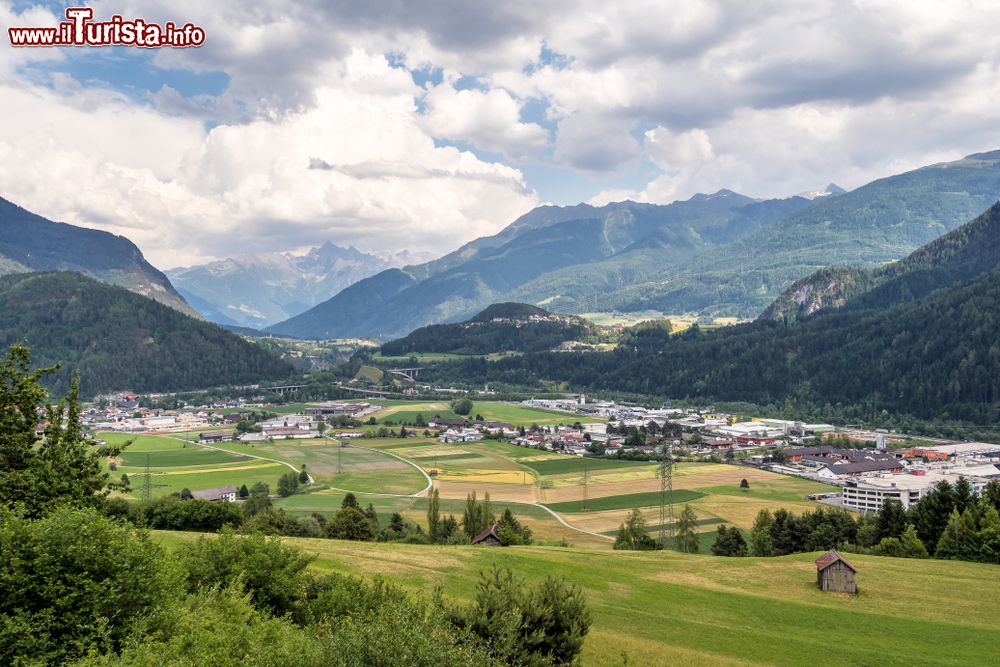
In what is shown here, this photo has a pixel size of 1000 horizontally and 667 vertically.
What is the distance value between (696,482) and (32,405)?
9799 centimetres

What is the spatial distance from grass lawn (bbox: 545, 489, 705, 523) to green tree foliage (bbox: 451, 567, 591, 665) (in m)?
70.3

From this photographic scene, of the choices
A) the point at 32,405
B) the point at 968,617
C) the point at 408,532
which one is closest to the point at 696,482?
the point at 408,532

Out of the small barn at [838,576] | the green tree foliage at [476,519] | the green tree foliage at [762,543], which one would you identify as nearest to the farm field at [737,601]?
the small barn at [838,576]

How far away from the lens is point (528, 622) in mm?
25047

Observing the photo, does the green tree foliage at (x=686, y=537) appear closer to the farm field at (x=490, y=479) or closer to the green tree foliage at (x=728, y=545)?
the green tree foliage at (x=728, y=545)

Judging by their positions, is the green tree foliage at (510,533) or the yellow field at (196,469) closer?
the green tree foliage at (510,533)

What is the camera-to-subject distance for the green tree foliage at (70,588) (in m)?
21.8

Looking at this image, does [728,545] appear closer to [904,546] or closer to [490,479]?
[904,546]

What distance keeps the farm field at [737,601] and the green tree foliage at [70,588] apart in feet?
47.7

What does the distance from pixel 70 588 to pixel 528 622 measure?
14.7 metres

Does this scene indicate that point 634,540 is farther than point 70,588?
Yes

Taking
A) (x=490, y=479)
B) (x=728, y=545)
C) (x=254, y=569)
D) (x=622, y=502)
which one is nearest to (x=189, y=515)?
(x=254, y=569)

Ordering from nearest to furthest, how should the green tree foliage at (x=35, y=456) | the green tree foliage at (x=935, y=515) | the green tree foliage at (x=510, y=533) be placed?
1. the green tree foliage at (x=35, y=456)
2. the green tree foliage at (x=510, y=533)
3. the green tree foliage at (x=935, y=515)

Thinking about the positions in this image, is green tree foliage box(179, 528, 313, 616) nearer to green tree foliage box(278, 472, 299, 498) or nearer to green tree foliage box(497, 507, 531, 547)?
green tree foliage box(497, 507, 531, 547)
